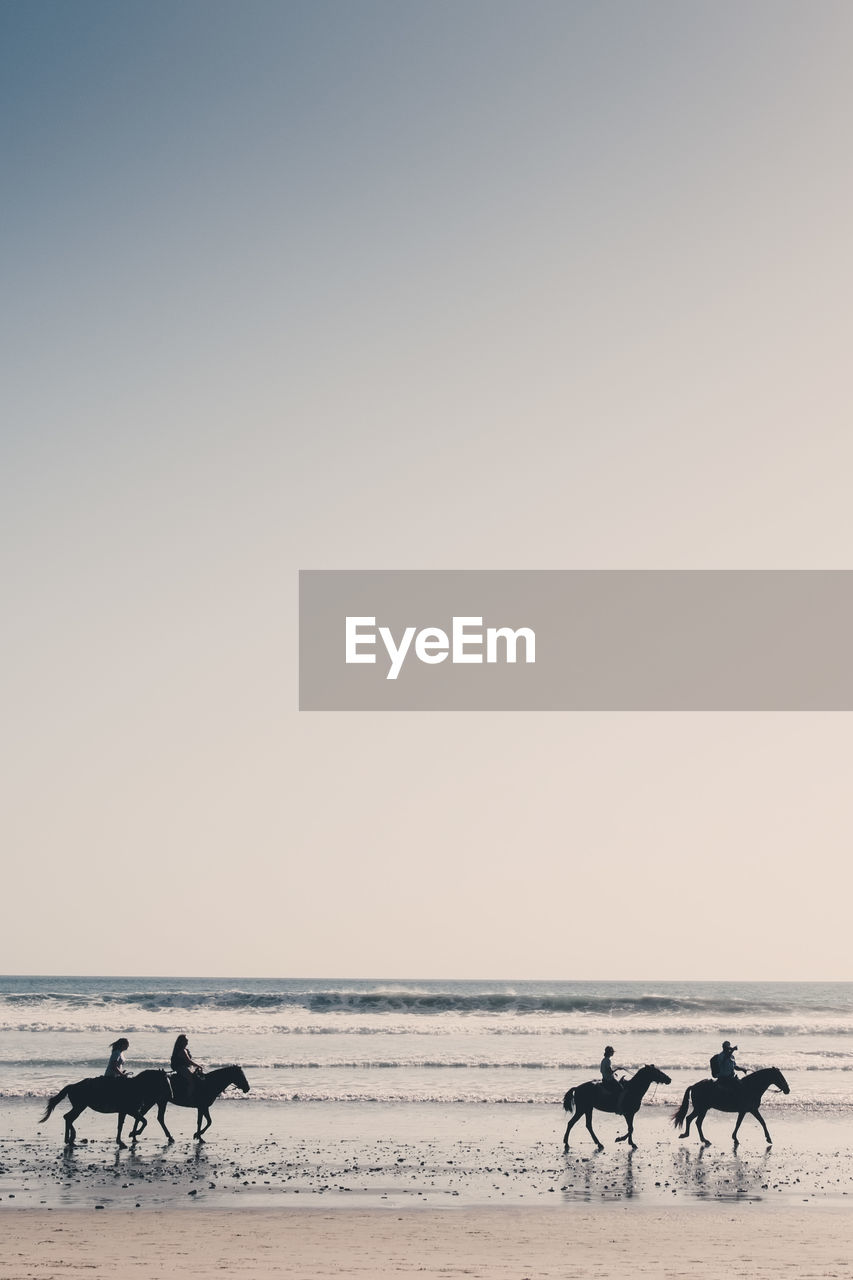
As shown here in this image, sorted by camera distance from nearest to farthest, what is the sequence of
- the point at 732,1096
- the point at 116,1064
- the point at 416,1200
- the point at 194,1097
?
the point at 416,1200 < the point at 194,1097 < the point at 116,1064 < the point at 732,1096

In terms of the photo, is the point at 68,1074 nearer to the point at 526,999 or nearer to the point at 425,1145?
the point at 425,1145

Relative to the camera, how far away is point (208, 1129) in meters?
18.2

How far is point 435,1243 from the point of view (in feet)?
37.1

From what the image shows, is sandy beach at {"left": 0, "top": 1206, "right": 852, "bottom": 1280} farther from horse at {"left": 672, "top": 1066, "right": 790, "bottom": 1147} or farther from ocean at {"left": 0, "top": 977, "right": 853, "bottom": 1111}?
ocean at {"left": 0, "top": 977, "right": 853, "bottom": 1111}

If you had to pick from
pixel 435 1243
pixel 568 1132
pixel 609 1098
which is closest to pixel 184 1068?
pixel 568 1132

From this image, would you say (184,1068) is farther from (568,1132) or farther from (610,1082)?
(610,1082)

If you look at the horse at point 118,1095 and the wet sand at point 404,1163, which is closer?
the wet sand at point 404,1163

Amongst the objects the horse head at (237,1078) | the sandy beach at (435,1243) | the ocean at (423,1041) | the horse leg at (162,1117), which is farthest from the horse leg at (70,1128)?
the ocean at (423,1041)

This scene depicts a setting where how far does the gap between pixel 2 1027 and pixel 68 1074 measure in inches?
535

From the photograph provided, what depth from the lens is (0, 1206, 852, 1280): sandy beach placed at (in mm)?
10234

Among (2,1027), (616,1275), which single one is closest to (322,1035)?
(2,1027)

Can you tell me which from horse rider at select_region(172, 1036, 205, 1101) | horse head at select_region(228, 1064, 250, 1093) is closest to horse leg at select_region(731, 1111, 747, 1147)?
horse head at select_region(228, 1064, 250, 1093)

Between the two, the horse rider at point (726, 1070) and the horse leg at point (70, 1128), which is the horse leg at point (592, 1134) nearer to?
the horse rider at point (726, 1070)

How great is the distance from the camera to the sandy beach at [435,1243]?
33.6ft
